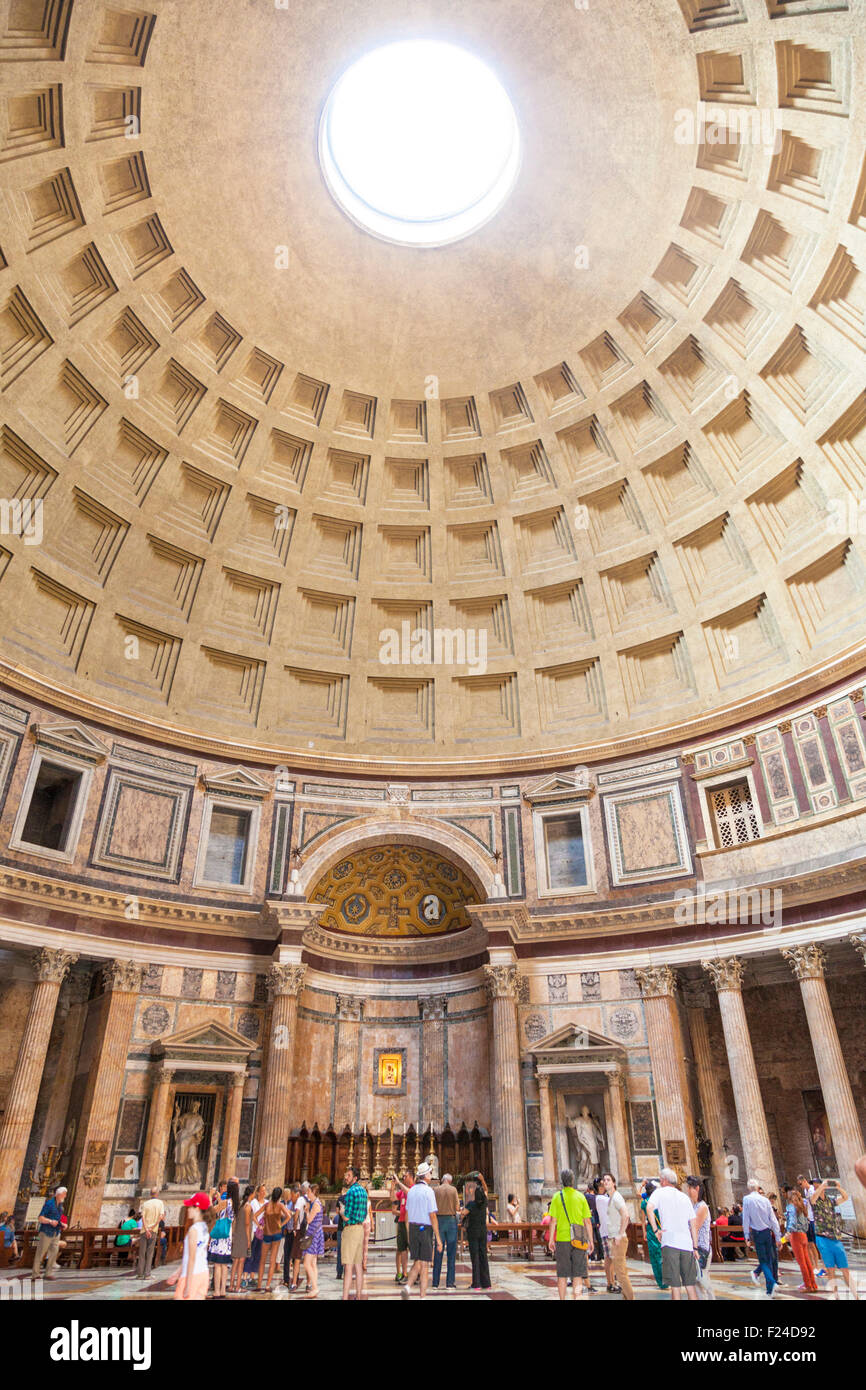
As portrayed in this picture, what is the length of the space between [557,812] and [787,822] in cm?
711

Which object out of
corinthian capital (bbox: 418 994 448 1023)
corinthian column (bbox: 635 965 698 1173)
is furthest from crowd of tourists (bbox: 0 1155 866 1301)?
corinthian capital (bbox: 418 994 448 1023)

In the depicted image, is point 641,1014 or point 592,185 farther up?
point 592,185

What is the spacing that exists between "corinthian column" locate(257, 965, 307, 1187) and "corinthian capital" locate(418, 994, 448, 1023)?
16.4 ft

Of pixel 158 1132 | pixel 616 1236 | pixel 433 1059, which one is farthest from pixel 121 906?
pixel 616 1236

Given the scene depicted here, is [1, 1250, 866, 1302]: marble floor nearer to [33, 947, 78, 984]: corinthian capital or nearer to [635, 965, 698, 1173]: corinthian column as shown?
[635, 965, 698, 1173]: corinthian column

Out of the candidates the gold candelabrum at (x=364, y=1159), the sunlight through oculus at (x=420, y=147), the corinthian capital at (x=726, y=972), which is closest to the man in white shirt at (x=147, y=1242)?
the gold candelabrum at (x=364, y=1159)

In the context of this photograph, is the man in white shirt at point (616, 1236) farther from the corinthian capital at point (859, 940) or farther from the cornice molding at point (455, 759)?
the cornice molding at point (455, 759)

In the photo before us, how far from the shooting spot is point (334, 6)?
21734 millimetres

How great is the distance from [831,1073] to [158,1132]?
17.0 meters

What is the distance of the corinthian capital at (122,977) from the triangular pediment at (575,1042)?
11302mm

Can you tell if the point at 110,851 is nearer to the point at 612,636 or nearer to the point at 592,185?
the point at 612,636
